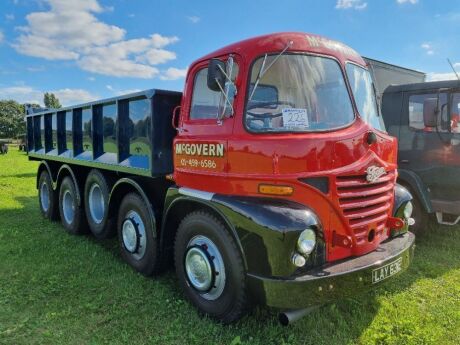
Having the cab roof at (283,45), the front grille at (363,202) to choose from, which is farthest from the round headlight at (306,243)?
the cab roof at (283,45)

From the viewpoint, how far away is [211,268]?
3420mm

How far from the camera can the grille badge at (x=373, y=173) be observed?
10.9ft

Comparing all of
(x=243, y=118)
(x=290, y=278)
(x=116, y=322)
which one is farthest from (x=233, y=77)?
(x=116, y=322)

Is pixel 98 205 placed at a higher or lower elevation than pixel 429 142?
lower

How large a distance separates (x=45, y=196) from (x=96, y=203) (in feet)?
7.70

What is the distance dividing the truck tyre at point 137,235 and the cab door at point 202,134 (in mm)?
789

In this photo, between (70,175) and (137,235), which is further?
(70,175)

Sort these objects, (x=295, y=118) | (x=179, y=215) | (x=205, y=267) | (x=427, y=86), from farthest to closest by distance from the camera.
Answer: (x=427, y=86), (x=179, y=215), (x=205, y=267), (x=295, y=118)

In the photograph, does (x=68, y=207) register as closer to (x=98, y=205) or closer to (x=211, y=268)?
(x=98, y=205)

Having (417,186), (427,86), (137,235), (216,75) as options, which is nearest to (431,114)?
(427,86)

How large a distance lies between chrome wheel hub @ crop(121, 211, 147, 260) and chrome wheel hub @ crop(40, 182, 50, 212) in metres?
3.37

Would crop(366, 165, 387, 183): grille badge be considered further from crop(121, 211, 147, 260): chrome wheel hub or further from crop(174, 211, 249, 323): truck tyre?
crop(121, 211, 147, 260): chrome wheel hub

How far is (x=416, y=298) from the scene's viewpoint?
4.11 metres

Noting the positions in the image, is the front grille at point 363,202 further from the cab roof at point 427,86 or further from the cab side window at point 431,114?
the cab roof at point 427,86
